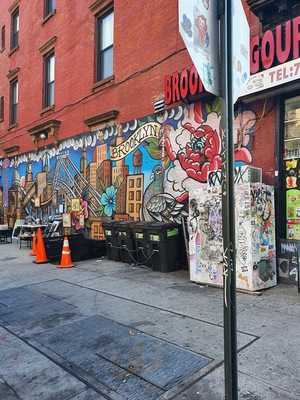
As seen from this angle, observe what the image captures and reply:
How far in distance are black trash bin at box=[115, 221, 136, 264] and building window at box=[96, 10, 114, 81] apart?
19.3ft

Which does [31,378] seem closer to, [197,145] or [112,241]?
[112,241]

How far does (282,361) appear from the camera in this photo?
373 centimetres

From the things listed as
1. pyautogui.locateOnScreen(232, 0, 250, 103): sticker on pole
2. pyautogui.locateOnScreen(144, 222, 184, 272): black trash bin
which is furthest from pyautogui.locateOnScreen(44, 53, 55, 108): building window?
pyautogui.locateOnScreen(232, 0, 250, 103): sticker on pole

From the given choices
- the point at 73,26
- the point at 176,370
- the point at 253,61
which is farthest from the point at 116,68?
the point at 176,370

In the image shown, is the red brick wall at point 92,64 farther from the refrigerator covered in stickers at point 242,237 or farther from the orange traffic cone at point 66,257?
the orange traffic cone at point 66,257

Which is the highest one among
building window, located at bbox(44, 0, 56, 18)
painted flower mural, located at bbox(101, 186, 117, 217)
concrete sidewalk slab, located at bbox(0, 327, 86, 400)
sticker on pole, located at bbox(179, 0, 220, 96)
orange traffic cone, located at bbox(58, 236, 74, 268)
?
building window, located at bbox(44, 0, 56, 18)

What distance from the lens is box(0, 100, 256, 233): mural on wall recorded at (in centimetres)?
890

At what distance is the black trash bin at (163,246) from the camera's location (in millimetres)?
8492

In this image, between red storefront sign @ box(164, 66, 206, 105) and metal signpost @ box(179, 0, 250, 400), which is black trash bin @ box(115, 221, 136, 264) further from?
metal signpost @ box(179, 0, 250, 400)

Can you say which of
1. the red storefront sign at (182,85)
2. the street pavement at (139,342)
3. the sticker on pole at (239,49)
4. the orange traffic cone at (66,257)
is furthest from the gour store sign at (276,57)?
the orange traffic cone at (66,257)

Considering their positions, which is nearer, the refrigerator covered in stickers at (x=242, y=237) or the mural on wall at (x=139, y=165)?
the refrigerator covered in stickers at (x=242, y=237)

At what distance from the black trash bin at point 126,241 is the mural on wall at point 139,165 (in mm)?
1157

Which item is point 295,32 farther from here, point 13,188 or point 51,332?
point 13,188

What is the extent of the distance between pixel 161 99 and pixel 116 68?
2816mm
